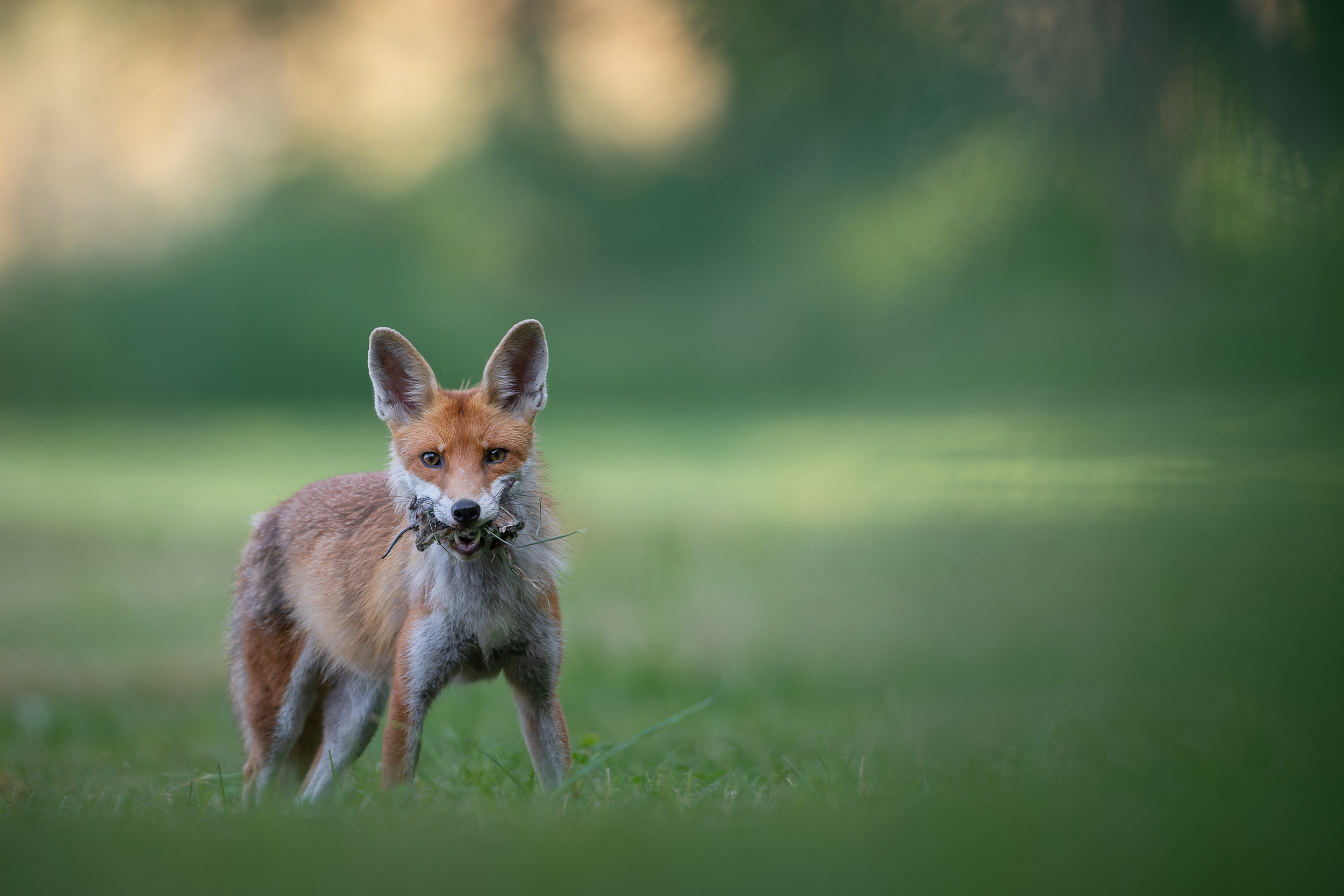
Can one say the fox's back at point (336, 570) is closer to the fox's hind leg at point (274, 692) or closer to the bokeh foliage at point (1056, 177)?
the fox's hind leg at point (274, 692)

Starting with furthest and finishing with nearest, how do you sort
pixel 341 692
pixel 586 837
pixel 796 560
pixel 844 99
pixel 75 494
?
pixel 75 494 < pixel 796 560 < pixel 341 692 < pixel 844 99 < pixel 586 837

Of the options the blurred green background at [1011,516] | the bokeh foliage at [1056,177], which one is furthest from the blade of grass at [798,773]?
the bokeh foliage at [1056,177]

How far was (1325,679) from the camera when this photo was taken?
1661mm

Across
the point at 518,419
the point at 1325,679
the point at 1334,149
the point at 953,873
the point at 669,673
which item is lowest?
the point at 669,673

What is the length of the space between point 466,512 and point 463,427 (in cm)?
43

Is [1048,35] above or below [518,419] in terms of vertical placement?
above

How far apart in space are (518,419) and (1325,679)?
279cm

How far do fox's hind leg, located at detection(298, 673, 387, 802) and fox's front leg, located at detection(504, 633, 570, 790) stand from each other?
82 cm

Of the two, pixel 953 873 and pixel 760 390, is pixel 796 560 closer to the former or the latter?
pixel 953 873

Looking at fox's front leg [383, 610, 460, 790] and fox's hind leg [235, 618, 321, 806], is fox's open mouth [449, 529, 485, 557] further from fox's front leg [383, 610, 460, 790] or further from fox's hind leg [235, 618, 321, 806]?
fox's hind leg [235, 618, 321, 806]

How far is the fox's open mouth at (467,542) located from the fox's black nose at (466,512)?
9cm

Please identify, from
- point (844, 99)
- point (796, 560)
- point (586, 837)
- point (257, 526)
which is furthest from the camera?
point (796, 560)

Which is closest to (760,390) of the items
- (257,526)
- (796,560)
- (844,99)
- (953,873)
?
(796,560)

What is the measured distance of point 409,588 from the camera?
3.96 m
